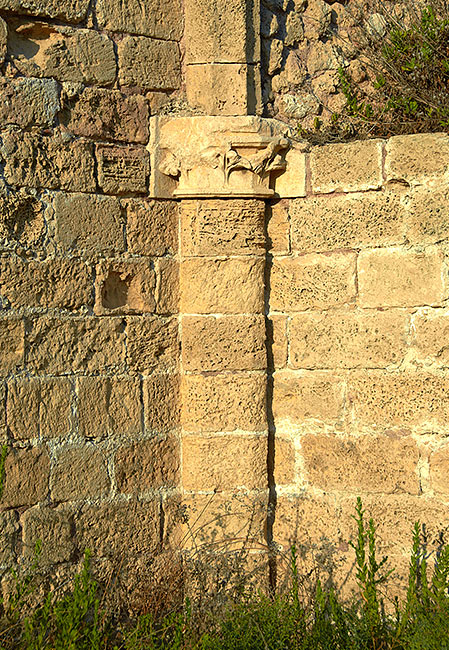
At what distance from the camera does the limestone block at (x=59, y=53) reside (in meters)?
3.51

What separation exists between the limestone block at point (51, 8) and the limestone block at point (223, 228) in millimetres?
1125

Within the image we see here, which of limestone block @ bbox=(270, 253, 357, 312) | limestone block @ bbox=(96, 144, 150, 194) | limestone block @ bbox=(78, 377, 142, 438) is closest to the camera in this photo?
limestone block @ bbox=(78, 377, 142, 438)

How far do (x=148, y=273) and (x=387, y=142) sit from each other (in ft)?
4.76

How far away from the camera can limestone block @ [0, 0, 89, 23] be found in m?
3.45

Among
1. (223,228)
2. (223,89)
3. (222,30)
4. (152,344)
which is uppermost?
(222,30)

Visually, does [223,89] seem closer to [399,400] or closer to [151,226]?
[151,226]

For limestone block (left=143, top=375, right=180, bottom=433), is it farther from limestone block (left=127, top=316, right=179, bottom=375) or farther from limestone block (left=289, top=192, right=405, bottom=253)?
limestone block (left=289, top=192, right=405, bottom=253)

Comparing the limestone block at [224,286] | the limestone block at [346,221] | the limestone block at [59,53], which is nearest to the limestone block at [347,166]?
the limestone block at [346,221]

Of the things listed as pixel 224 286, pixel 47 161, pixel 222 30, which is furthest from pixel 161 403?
pixel 222 30

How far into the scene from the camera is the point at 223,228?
12.4 feet

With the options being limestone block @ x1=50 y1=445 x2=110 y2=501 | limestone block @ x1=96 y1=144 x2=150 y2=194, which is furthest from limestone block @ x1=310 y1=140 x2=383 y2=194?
limestone block @ x1=50 y1=445 x2=110 y2=501

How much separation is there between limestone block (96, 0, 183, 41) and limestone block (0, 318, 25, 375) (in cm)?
163

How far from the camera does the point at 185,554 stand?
148 inches

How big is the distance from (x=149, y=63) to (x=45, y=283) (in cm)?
133
